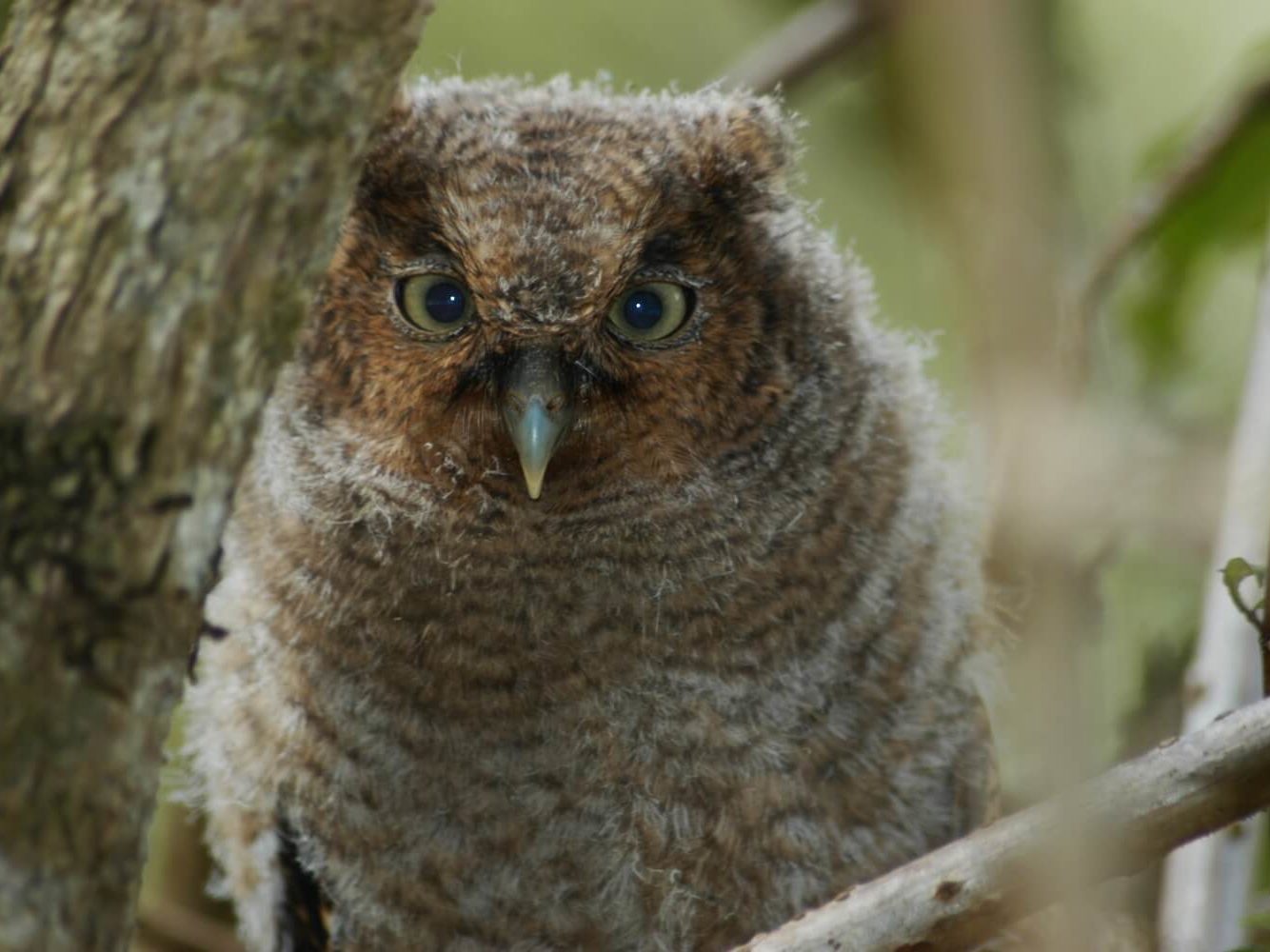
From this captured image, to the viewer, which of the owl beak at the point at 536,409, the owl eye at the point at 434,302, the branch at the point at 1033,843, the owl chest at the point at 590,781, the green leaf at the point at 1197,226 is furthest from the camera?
the green leaf at the point at 1197,226

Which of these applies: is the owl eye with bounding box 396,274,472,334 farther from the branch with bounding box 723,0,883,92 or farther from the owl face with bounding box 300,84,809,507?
the branch with bounding box 723,0,883,92

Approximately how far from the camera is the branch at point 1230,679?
95.5 inches

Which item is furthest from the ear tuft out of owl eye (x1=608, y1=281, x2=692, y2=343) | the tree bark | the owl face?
the tree bark

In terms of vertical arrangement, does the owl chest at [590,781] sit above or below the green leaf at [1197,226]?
below

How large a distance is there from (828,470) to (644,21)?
8.76 ft

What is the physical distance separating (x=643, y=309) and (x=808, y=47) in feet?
4.63

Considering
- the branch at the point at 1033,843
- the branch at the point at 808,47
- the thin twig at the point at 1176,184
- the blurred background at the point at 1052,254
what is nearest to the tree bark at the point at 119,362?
the blurred background at the point at 1052,254

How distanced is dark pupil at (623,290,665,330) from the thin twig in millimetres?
949

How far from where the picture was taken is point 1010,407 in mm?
1029

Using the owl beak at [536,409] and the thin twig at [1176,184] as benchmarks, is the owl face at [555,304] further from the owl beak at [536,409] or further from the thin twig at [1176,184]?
the thin twig at [1176,184]

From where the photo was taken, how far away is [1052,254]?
95cm

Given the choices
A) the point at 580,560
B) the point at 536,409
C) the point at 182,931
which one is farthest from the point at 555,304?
the point at 182,931

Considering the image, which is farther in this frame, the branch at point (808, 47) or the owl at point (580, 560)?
the branch at point (808, 47)

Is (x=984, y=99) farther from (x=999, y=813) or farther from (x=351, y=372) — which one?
(x=999, y=813)
